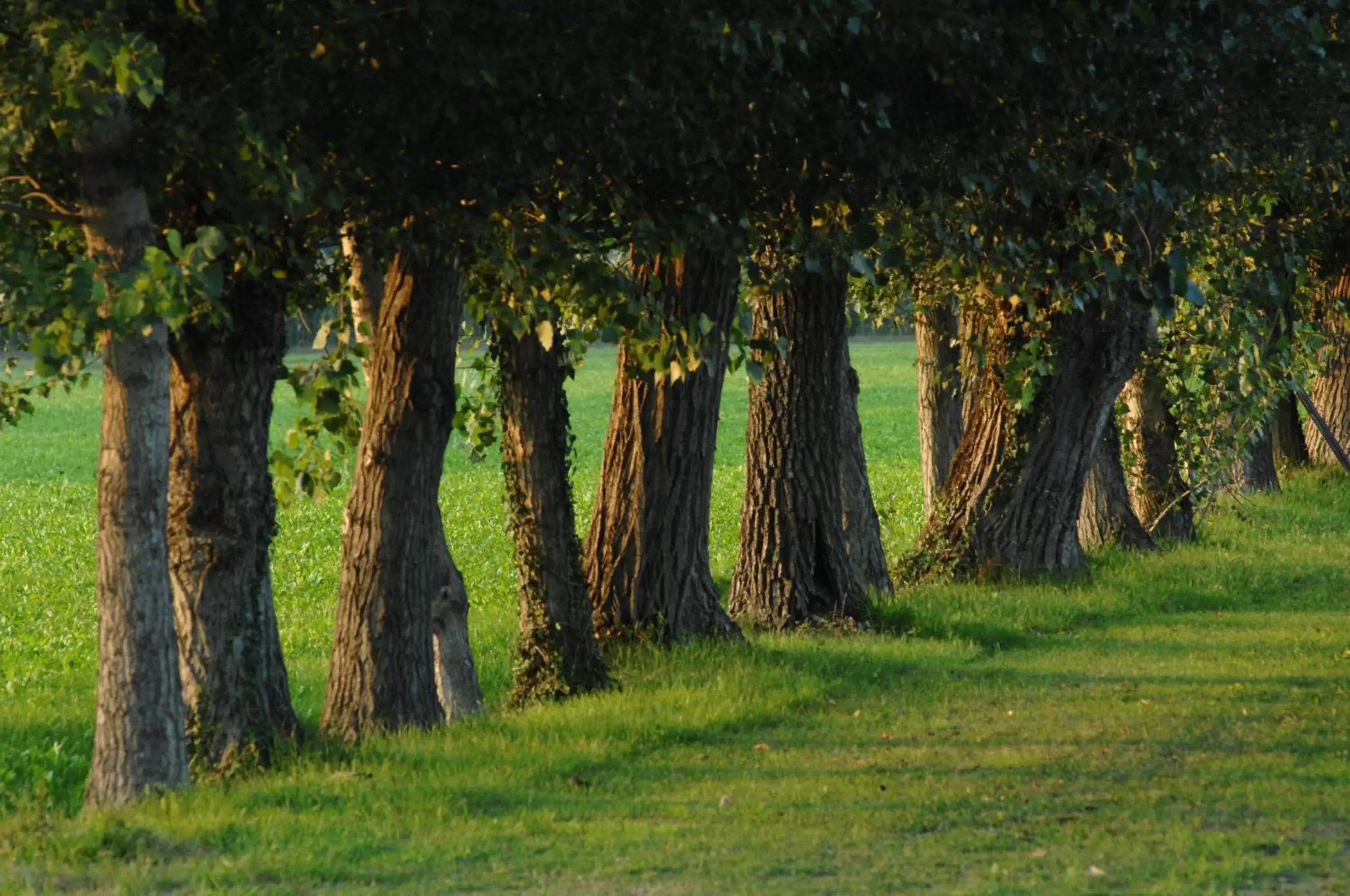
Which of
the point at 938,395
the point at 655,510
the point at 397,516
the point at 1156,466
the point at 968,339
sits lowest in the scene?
the point at 1156,466

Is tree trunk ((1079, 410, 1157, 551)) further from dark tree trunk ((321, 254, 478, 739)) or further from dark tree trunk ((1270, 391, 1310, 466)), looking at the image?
dark tree trunk ((321, 254, 478, 739))

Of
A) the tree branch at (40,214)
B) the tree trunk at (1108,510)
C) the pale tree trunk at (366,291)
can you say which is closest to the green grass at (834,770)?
the tree trunk at (1108,510)

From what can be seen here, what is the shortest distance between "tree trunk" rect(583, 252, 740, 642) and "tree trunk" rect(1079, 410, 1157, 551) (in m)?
7.38

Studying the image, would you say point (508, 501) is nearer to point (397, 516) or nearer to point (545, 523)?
point (545, 523)

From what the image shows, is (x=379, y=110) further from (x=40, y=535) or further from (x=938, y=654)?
(x=40, y=535)

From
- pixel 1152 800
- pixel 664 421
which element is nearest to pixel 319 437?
pixel 664 421

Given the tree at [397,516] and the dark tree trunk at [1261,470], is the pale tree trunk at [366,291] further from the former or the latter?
the dark tree trunk at [1261,470]

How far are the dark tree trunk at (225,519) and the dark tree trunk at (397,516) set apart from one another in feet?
3.65

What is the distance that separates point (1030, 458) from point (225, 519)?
923 cm

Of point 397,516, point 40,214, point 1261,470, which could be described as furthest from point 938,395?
point 40,214

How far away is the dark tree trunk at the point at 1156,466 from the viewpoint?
2102 centimetres

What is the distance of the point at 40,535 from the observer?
2656 cm

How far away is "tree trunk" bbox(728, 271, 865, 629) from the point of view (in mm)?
15555

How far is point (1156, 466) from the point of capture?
2117 cm
